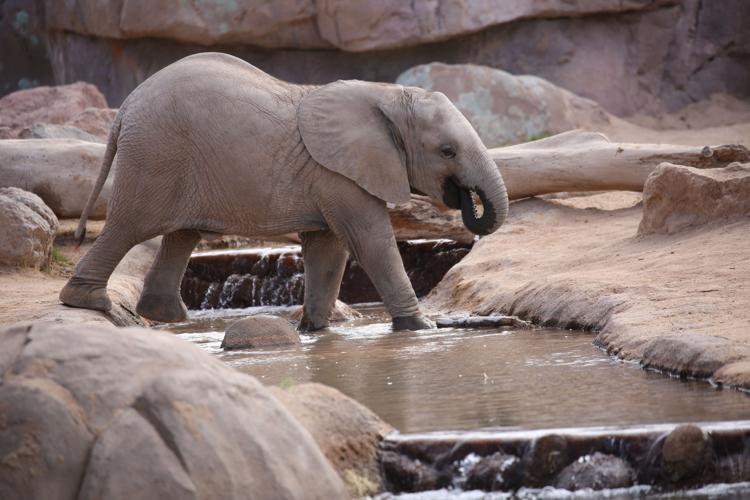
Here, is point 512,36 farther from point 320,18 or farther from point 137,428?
point 137,428

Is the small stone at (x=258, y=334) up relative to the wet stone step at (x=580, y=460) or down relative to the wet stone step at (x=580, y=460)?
down

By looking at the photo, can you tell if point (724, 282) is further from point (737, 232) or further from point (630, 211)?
point (630, 211)

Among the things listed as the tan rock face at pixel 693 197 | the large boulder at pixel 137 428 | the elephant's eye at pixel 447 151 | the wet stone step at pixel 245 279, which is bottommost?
the wet stone step at pixel 245 279

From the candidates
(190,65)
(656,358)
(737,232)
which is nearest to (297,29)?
(190,65)

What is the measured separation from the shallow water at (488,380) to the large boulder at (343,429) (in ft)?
0.85

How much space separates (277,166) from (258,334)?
1.36m

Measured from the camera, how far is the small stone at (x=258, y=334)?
8.88 m

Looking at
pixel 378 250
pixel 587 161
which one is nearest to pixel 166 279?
pixel 378 250

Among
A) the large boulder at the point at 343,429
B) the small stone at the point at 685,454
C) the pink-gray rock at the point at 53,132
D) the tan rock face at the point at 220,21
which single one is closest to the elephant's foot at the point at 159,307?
the large boulder at the point at 343,429

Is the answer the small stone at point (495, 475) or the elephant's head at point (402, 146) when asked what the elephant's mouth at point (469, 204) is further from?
the small stone at point (495, 475)

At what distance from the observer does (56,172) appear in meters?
13.7

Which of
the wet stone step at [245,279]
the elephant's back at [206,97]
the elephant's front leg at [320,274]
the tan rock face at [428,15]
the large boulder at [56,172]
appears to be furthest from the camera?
the tan rock face at [428,15]

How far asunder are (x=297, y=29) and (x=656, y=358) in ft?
47.0

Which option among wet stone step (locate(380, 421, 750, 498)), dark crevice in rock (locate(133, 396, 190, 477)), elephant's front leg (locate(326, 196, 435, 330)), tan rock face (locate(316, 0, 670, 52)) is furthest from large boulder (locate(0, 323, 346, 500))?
tan rock face (locate(316, 0, 670, 52))
